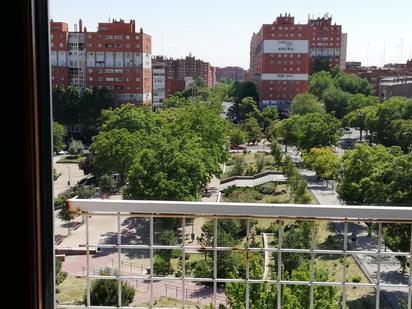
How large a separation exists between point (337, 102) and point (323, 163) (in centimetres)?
1175

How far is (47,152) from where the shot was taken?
2.77 feet

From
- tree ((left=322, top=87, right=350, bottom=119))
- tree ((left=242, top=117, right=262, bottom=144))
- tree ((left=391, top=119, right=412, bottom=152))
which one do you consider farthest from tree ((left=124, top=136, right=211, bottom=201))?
tree ((left=322, top=87, right=350, bottom=119))

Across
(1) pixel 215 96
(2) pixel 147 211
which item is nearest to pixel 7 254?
(2) pixel 147 211

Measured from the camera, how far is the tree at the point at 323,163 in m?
13.9

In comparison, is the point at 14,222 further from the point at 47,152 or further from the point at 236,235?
the point at 236,235

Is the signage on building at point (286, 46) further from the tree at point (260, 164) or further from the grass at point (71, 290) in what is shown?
the grass at point (71, 290)

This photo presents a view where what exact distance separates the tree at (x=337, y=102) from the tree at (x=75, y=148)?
41.3 ft

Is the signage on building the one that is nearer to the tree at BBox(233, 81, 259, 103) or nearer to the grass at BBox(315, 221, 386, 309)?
the tree at BBox(233, 81, 259, 103)

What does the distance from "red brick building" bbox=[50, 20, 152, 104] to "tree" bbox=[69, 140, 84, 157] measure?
11.6 feet

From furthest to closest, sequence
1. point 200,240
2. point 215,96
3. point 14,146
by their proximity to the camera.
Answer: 1. point 215,96
2. point 200,240
3. point 14,146

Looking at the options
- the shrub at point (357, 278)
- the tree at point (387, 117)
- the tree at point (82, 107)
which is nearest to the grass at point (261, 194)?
the shrub at point (357, 278)

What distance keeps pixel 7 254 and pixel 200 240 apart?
704cm

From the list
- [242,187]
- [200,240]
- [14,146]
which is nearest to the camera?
[14,146]

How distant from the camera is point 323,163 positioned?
1450 cm
